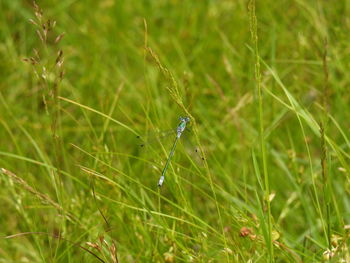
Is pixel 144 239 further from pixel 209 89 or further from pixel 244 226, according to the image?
pixel 209 89

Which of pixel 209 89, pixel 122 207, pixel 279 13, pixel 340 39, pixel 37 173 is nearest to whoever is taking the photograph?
pixel 122 207

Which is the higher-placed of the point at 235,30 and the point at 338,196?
the point at 235,30

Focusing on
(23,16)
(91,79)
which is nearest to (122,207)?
(91,79)

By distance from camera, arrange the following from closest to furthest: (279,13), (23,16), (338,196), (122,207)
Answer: (122,207) < (338,196) < (279,13) < (23,16)

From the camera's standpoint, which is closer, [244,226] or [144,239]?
[244,226]

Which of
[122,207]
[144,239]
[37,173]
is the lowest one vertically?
[37,173]

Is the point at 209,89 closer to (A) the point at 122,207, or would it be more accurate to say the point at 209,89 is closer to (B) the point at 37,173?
(B) the point at 37,173
